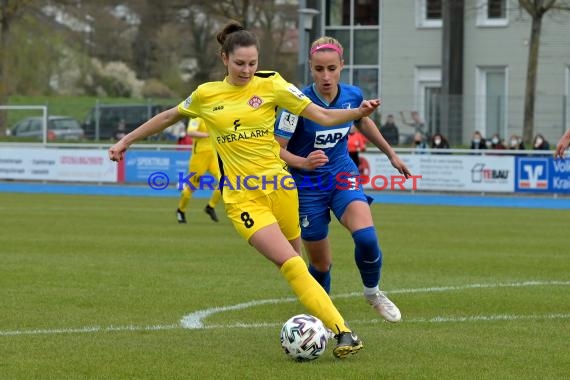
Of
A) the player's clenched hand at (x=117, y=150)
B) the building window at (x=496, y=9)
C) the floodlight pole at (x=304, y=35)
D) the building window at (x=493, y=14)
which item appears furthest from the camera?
the building window at (x=496, y=9)

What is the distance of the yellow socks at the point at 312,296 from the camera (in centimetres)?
739

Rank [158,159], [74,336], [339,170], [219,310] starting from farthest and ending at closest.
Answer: [158,159], [219,310], [339,170], [74,336]

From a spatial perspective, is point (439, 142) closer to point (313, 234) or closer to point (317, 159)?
point (313, 234)

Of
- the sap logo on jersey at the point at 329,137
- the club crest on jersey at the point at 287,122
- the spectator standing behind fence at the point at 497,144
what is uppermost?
the club crest on jersey at the point at 287,122

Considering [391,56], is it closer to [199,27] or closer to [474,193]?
[474,193]

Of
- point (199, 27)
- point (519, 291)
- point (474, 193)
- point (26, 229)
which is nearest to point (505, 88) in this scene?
point (474, 193)

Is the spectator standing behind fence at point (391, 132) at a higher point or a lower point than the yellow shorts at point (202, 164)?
higher

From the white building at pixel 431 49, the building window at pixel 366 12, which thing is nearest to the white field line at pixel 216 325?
the white building at pixel 431 49

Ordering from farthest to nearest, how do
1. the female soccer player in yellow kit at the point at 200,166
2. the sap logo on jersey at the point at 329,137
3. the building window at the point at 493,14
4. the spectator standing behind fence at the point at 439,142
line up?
1. the building window at the point at 493,14
2. the spectator standing behind fence at the point at 439,142
3. the female soccer player in yellow kit at the point at 200,166
4. the sap logo on jersey at the point at 329,137

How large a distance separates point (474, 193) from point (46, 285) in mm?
21084

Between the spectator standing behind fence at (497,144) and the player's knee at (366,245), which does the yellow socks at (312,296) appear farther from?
the spectator standing behind fence at (497,144)

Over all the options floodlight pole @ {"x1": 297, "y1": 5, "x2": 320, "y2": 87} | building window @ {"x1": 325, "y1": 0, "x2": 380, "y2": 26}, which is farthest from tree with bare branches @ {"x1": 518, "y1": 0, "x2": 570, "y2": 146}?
building window @ {"x1": 325, "y1": 0, "x2": 380, "y2": 26}

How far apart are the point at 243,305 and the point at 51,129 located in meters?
33.4

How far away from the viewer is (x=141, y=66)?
→ 249 ft
